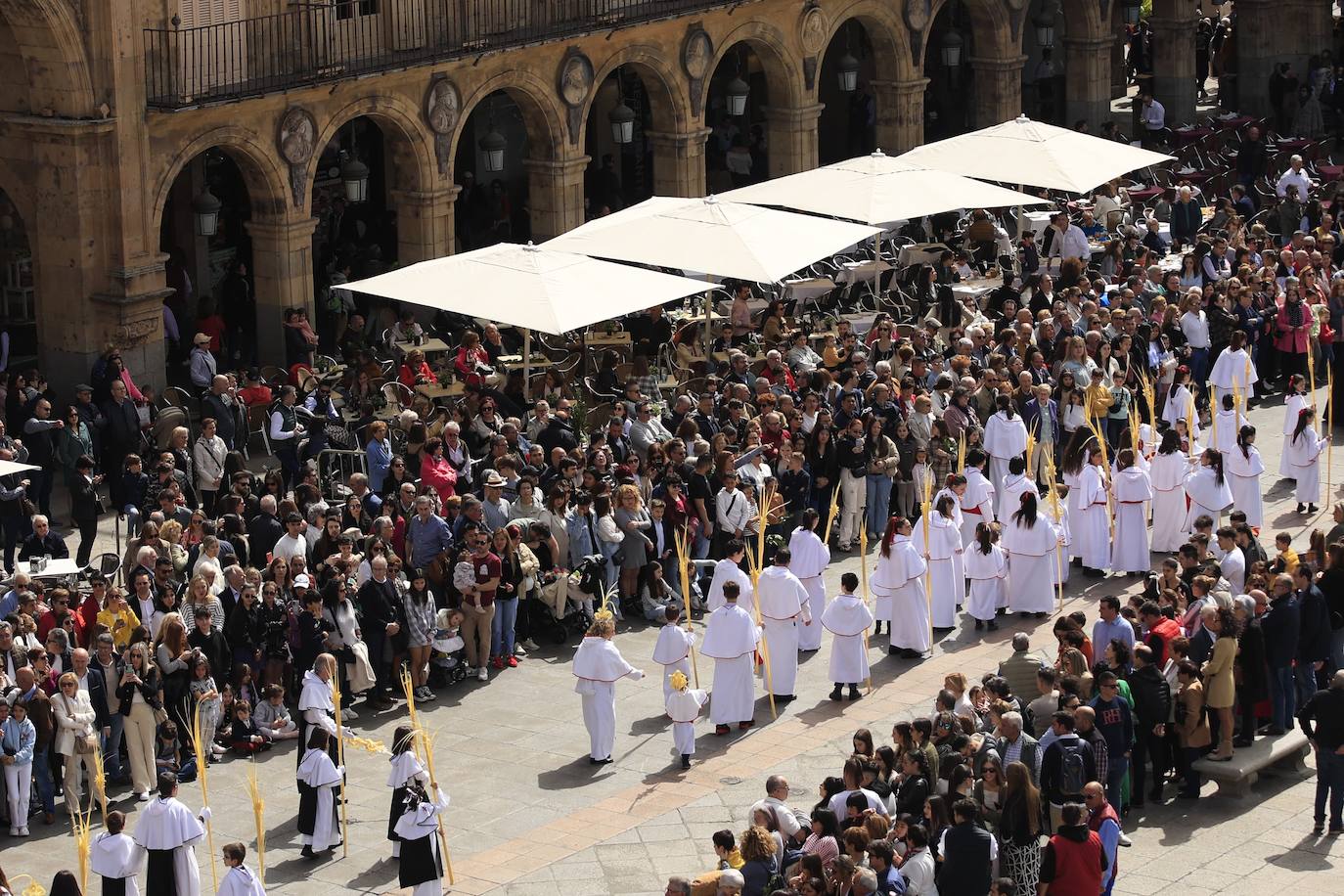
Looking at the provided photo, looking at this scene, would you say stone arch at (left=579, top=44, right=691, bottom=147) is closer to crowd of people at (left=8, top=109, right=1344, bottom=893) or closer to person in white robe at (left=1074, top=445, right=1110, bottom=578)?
crowd of people at (left=8, top=109, right=1344, bottom=893)

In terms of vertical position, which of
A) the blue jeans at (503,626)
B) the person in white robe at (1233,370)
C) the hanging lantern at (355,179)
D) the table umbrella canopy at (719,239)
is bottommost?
the blue jeans at (503,626)

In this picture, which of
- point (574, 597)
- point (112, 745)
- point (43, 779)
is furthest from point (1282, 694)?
point (43, 779)

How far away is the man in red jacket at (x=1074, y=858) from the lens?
57.5ft

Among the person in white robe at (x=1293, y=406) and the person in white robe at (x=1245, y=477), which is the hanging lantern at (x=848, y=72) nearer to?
the person in white robe at (x=1293, y=406)

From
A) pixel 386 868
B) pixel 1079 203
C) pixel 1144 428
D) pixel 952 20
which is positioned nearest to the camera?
pixel 386 868

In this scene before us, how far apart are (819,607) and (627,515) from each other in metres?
2.01

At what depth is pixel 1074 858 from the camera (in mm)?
17516

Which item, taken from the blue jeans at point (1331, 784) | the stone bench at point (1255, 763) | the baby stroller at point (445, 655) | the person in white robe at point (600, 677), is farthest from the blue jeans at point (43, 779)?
the blue jeans at point (1331, 784)

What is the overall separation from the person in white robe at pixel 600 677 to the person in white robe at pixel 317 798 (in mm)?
2328

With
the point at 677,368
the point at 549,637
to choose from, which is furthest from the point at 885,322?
the point at 549,637

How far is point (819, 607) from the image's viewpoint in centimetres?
2400

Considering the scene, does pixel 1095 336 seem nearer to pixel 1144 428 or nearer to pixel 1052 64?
pixel 1144 428

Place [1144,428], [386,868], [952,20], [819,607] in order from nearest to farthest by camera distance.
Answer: [386,868] → [819,607] → [1144,428] → [952,20]

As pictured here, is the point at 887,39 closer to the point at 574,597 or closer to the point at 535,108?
the point at 535,108
